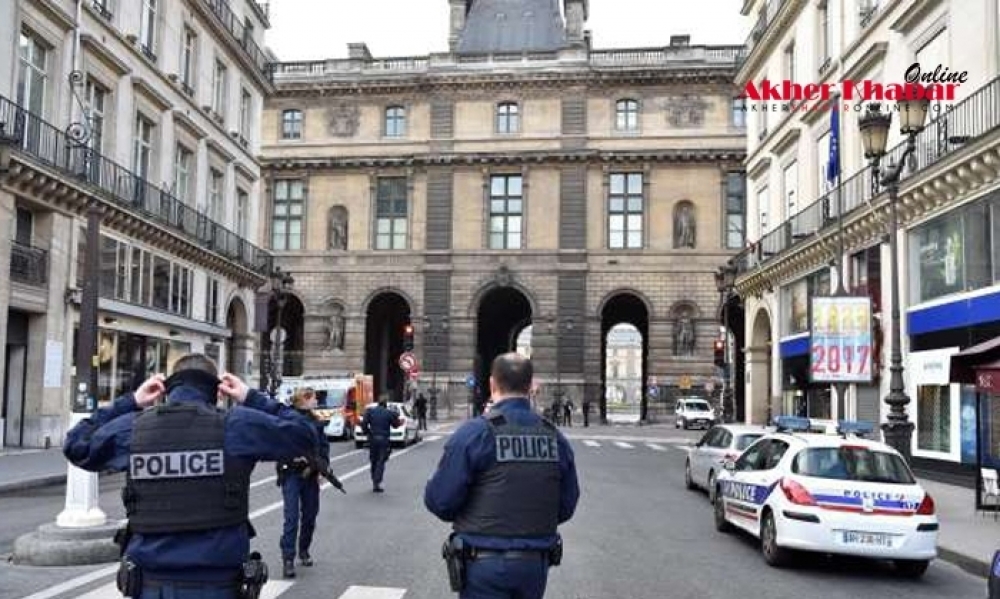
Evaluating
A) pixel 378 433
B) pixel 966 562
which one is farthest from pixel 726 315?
pixel 966 562

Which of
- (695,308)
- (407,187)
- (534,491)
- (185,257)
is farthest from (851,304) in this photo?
(407,187)

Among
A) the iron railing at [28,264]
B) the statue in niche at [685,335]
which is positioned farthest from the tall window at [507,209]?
the iron railing at [28,264]

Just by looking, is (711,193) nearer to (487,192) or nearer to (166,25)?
(487,192)

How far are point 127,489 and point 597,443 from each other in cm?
3310

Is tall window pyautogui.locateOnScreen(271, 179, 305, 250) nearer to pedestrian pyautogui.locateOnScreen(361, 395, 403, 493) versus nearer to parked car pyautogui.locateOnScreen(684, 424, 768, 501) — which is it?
parked car pyautogui.locateOnScreen(684, 424, 768, 501)

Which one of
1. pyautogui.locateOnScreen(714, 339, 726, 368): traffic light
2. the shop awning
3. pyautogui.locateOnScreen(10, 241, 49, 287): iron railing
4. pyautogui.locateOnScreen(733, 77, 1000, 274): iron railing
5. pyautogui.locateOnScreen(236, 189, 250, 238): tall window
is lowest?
the shop awning

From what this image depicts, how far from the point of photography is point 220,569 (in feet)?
14.5

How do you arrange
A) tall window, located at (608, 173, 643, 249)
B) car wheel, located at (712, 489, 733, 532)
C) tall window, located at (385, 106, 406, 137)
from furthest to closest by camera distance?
tall window, located at (385, 106, 406, 137) < tall window, located at (608, 173, 643, 249) < car wheel, located at (712, 489, 733, 532)

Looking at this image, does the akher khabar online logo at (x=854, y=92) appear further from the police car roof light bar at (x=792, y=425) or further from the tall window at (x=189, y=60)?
the tall window at (x=189, y=60)

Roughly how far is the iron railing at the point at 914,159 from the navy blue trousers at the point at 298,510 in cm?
1467

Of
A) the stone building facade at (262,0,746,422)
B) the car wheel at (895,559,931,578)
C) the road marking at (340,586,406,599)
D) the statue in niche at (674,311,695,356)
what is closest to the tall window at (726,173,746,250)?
the stone building facade at (262,0,746,422)

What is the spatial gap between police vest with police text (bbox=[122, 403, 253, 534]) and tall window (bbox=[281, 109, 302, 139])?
6046 cm

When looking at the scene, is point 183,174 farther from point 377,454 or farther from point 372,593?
point 372,593

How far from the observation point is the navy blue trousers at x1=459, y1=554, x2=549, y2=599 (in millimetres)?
4727
